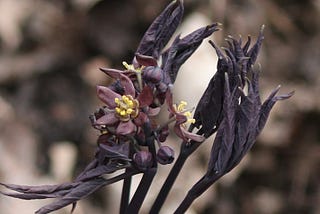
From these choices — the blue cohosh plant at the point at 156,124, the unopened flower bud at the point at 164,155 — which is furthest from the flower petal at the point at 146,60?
the unopened flower bud at the point at 164,155

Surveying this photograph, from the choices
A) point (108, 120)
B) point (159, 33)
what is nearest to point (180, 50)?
point (159, 33)

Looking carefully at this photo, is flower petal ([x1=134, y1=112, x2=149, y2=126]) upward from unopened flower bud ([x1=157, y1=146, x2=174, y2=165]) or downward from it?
upward

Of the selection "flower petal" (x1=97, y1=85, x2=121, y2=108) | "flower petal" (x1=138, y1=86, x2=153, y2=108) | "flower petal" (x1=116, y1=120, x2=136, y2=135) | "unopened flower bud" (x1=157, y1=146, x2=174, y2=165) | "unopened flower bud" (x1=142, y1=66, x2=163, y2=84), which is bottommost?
"unopened flower bud" (x1=157, y1=146, x2=174, y2=165)

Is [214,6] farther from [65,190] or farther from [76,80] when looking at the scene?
[65,190]

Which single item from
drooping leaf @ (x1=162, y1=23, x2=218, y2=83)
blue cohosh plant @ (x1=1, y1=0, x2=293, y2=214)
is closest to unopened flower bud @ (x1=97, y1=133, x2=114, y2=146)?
blue cohosh plant @ (x1=1, y1=0, x2=293, y2=214)

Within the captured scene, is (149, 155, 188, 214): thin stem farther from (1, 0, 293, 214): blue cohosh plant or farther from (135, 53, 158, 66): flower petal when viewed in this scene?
(135, 53, 158, 66): flower petal

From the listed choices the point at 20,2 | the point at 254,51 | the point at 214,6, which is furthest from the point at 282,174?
the point at 254,51

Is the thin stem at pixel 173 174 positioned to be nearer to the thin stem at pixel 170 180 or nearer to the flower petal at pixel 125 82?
the thin stem at pixel 170 180
